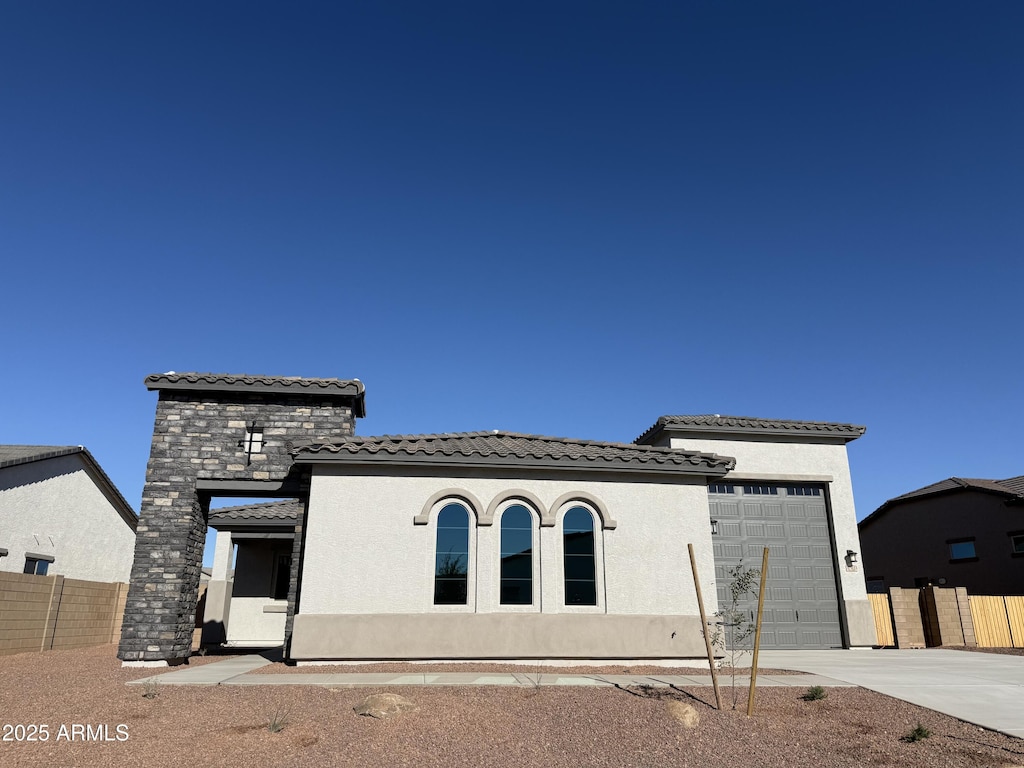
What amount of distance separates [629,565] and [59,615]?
1606cm

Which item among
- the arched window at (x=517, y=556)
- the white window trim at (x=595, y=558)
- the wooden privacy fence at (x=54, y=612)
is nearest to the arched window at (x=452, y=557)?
the arched window at (x=517, y=556)

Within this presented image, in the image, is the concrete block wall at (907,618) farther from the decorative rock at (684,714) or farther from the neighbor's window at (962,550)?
the decorative rock at (684,714)

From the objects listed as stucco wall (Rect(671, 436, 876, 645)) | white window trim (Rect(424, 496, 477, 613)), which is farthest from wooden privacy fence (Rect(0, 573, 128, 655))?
stucco wall (Rect(671, 436, 876, 645))

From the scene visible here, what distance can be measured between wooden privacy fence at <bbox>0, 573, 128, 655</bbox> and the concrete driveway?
57.8ft

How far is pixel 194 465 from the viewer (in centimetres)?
1430

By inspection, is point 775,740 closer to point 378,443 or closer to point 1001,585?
point 378,443

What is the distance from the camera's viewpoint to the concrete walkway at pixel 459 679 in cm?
985

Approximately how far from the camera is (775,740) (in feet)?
23.2

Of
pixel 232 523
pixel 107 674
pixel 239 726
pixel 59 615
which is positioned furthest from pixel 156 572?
pixel 239 726

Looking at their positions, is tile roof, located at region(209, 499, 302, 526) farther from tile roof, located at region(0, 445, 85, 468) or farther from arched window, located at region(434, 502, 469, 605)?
arched window, located at region(434, 502, 469, 605)

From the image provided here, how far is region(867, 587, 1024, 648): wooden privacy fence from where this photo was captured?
1734cm


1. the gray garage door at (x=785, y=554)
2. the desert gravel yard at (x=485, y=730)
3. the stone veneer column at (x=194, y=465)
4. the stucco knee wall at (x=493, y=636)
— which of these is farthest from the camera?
the gray garage door at (x=785, y=554)

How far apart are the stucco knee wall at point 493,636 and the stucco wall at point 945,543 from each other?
56.4 ft

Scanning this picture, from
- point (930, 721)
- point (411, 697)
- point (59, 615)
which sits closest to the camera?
Result: point (930, 721)
